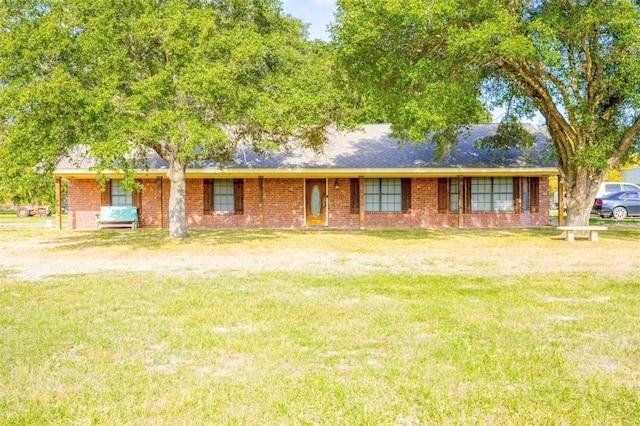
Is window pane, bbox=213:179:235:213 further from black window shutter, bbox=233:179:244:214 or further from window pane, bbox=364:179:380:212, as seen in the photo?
window pane, bbox=364:179:380:212

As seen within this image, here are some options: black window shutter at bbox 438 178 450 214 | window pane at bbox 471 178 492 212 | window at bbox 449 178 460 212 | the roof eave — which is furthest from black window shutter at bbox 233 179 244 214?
window pane at bbox 471 178 492 212

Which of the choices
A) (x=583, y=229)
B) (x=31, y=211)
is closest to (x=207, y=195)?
(x=583, y=229)

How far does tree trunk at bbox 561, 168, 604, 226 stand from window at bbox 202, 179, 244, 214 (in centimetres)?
1223

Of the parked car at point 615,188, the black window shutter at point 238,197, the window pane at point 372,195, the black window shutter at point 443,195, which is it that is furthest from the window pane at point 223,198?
the parked car at point 615,188

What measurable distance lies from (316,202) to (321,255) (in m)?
10.2

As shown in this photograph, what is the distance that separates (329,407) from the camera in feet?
11.1

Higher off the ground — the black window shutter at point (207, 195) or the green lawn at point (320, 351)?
the black window shutter at point (207, 195)

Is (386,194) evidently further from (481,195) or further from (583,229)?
(583,229)

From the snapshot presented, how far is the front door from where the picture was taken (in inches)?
863

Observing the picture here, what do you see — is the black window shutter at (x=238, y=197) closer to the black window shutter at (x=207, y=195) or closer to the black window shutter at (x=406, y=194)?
the black window shutter at (x=207, y=195)

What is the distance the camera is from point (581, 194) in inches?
614

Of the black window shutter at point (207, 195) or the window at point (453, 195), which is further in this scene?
the window at point (453, 195)

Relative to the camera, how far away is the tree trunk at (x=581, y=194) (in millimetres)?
15438

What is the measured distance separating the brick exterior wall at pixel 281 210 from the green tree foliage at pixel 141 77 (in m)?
6.78
